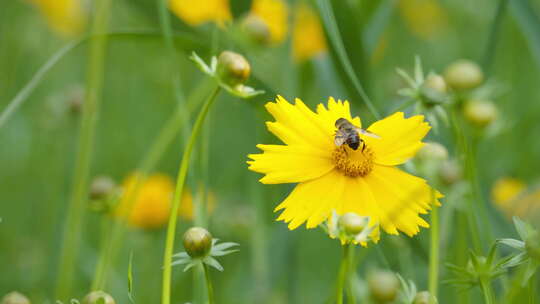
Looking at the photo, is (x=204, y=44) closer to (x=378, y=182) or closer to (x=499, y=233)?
(x=378, y=182)

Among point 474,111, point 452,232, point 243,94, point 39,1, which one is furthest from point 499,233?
point 39,1

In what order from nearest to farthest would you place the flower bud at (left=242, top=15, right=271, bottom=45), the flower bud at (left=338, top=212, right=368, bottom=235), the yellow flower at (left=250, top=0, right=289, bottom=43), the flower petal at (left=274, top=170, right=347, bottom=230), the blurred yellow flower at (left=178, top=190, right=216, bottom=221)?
the flower bud at (left=338, top=212, right=368, bottom=235) < the flower petal at (left=274, top=170, right=347, bottom=230) < the flower bud at (left=242, top=15, right=271, bottom=45) < the blurred yellow flower at (left=178, top=190, right=216, bottom=221) < the yellow flower at (left=250, top=0, right=289, bottom=43)

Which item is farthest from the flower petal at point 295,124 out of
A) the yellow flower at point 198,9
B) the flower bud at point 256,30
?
the yellow flower at point 198,9

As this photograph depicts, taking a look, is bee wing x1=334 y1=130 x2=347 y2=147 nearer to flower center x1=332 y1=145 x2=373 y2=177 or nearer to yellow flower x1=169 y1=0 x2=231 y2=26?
flower center x1=332 y1=145 x2=373 y2=177

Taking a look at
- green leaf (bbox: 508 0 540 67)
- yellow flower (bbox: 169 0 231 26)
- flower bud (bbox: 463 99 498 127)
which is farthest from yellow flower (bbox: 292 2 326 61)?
flower bud (bbox: 463 99 498 127)

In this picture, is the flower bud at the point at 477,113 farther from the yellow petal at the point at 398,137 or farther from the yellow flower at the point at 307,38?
the yellow flower at the point at 307,38

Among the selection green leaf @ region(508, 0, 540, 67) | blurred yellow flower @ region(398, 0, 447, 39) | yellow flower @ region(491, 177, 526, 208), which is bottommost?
yellow flower @ region(491, 177, 526, 208)
